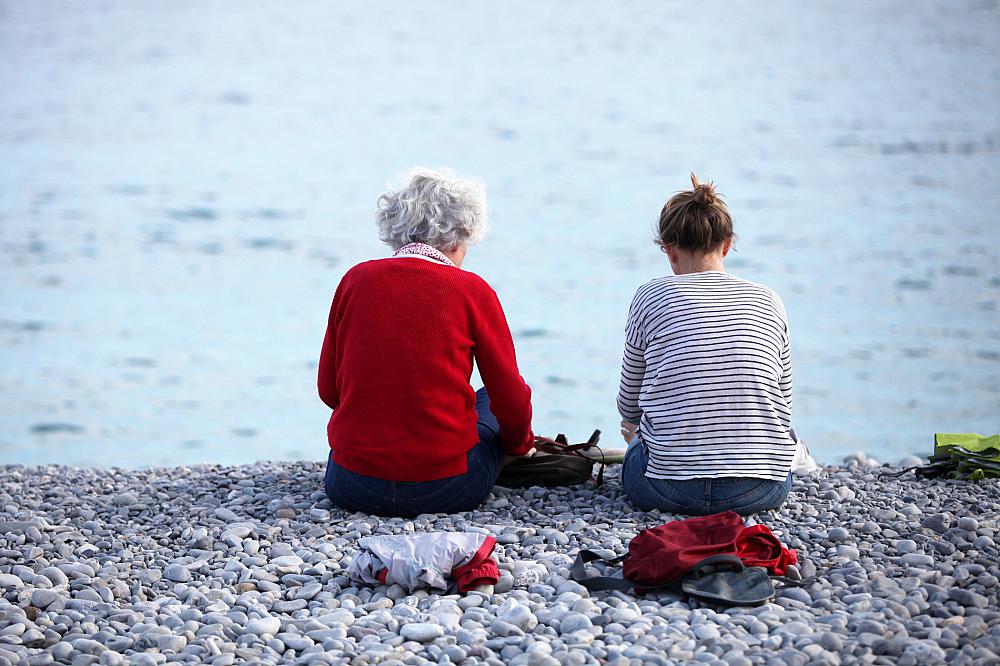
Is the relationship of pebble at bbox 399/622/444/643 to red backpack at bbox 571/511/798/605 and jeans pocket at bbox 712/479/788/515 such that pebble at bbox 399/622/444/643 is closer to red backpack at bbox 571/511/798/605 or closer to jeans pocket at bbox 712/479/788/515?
red backpack at bbox 571/511/798/605

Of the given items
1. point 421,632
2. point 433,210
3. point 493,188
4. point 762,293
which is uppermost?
point 493,188

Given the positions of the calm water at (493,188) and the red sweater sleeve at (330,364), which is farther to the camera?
the calm water at (493,188)

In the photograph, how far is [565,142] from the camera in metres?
27.3

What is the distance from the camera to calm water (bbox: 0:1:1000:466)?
475 inches

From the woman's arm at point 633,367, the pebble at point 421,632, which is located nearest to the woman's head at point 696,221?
the woman's arm at point 633,367

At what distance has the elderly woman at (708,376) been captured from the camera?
3.88 meters

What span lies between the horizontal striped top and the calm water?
6423 millimetres

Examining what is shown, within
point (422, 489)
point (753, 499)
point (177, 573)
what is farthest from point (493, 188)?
point (177, 573)

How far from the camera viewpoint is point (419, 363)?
3.93m

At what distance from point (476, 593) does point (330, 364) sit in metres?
1.24

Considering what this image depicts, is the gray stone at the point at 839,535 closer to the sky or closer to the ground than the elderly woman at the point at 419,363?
closer to the ground

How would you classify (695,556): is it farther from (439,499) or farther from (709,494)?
(439,499)

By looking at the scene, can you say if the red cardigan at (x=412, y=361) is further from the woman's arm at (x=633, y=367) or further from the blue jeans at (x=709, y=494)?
the blue jeans at (x=709, y=494)

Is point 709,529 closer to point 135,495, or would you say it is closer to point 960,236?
point 135,495
